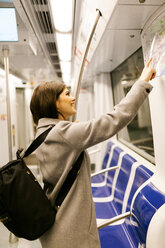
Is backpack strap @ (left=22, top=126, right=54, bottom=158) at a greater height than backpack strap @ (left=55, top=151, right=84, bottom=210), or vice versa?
backpack strap @ (left=22, top=126, right=54, bottom=158)

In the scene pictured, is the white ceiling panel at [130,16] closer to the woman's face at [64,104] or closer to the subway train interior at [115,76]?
the subway train interior at [115,76]

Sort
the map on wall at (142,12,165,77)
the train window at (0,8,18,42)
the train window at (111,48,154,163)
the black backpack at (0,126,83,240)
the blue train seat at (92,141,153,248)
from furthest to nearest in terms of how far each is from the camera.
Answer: the train window at (111,48,154,163), the train window at (0,8,18,42), the blue train seat at (92,141,153,248), the map on wall at (142,12,165,77), the black backpack at (0,126,83,240)

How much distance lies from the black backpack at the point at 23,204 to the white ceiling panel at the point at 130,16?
1200 millimetres

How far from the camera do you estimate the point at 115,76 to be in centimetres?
310

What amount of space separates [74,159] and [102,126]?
23 cm

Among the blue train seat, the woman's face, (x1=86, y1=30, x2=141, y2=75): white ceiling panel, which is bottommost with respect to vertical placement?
the blue train seat

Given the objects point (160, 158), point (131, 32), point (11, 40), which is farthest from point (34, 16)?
point (160, 158)

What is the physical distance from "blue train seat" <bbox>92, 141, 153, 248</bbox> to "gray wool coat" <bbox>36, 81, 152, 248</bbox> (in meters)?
0.70

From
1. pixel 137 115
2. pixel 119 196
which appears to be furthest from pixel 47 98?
pixel 137 115

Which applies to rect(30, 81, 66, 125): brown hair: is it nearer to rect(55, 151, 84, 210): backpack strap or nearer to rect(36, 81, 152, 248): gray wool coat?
rect(36, 81, 152, 248): gray wool coat

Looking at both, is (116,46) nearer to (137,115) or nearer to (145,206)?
(137,115)

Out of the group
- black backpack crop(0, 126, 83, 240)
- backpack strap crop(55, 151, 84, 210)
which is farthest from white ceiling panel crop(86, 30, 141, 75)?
black backpack crop(0, 126, 83, 240)

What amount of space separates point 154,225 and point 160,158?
16.7 inches

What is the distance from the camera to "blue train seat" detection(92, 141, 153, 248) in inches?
60.6
